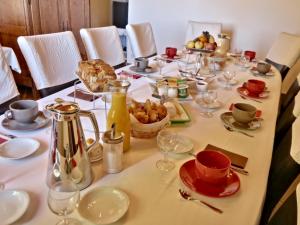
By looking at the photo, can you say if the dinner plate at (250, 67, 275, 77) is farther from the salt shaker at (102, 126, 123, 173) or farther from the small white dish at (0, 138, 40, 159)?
the small white dish at (0, 138, 40, 159)

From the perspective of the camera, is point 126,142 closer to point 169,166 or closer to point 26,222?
point 169,166

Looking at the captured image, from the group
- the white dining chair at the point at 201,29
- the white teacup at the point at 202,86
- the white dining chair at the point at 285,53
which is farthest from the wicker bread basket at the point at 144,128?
the white dining chair at the point at 201,29

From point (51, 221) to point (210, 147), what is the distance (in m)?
0.64

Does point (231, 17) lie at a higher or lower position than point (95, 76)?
higher

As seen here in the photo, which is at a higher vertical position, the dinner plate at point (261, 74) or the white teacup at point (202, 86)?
the white teacup at point (202, 86)

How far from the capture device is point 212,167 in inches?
35.4

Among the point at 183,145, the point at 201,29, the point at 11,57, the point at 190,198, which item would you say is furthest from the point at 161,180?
the point at 201,29

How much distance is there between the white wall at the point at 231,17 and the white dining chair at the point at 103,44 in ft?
5.60

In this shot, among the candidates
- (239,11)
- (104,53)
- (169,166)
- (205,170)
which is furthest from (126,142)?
(239,11)

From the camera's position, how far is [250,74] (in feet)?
7.10

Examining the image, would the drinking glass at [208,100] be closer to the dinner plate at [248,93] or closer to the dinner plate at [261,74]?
the dinner plate at [248,93]

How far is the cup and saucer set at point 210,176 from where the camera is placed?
843 millimetres

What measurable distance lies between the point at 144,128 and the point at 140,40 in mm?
1901

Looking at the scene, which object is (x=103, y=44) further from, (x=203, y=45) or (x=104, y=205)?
(x=104, y=205)
